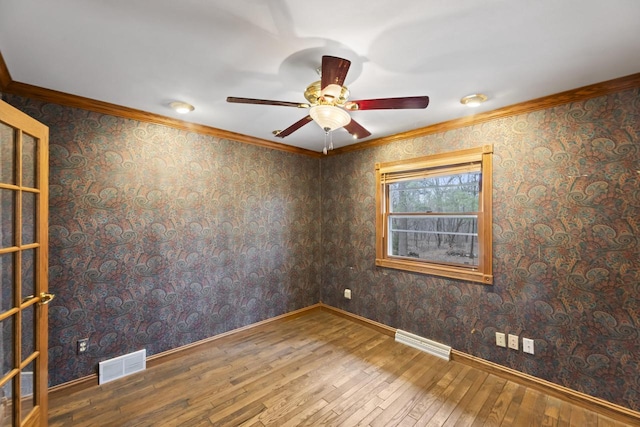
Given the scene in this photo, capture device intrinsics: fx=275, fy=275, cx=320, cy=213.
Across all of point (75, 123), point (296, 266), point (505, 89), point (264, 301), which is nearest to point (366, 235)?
point (296, 266)

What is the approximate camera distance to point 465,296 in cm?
272

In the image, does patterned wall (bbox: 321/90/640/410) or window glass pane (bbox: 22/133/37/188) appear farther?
patterned wall (bbox: 321/90/640/410)

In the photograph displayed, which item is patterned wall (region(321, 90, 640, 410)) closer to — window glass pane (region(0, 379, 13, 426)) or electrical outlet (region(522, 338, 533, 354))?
electrical outlet (region(522, 338, 533, 354))

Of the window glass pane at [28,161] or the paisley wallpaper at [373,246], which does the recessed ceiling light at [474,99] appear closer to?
the paisley wallpaper at [373,246]

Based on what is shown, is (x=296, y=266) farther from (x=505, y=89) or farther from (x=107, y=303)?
(x=505, y=89)

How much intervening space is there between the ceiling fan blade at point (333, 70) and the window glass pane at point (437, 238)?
2054 mm

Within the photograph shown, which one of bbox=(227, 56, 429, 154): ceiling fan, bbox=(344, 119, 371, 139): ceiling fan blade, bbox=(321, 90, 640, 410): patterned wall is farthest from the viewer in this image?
bbox=(344, 119, 371, 139): ceiling fan blade

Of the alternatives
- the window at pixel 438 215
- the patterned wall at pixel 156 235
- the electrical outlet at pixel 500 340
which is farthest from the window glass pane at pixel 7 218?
the electrical outlet at pixel 500 340

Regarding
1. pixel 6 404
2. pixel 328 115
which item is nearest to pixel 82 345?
pixel 6 404

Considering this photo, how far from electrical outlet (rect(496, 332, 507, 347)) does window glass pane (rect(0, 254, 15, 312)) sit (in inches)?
140

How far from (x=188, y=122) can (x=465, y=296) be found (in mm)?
3328

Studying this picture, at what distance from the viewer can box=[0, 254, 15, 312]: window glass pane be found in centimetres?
152

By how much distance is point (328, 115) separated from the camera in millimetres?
1770

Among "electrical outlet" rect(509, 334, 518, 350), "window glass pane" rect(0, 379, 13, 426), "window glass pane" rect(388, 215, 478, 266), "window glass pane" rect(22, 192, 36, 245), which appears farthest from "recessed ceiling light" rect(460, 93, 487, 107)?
"window glass pane" rect(0, 379, 13, 426)
